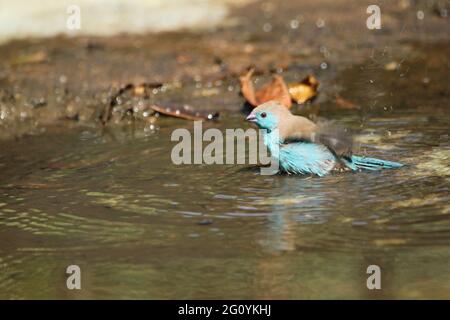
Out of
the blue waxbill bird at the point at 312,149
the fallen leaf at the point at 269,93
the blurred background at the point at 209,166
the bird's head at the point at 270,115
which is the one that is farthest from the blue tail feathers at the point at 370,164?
the fallen leaf at the point at 269,93

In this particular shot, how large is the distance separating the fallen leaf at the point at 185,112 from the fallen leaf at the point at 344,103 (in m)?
0.92

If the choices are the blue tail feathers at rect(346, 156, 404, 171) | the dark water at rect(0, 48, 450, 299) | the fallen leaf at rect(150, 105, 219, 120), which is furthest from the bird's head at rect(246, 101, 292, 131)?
the fallen leaf at rect(150, 105, 219, 120)

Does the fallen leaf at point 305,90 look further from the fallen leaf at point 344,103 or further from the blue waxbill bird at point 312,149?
the blue waxbill bird at point 312,149

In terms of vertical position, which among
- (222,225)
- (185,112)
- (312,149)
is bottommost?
(222,225)

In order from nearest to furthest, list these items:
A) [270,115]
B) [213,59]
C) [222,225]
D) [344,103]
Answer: [222,225] → [270,115] → [344,103] → [213,59]

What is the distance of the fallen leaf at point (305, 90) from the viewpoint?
745cm

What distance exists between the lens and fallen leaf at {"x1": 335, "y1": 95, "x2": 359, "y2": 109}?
7168mm

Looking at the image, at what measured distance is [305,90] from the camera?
7.49 metres

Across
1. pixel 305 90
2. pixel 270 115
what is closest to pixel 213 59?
pixel 305 90

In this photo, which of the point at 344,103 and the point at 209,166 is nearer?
the point at 209,166

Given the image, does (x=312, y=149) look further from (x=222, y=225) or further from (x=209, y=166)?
(x=222, y=225)

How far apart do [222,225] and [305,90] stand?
306cm

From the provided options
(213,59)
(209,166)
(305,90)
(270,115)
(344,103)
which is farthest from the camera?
(213,59)

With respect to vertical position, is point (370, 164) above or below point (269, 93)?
below
